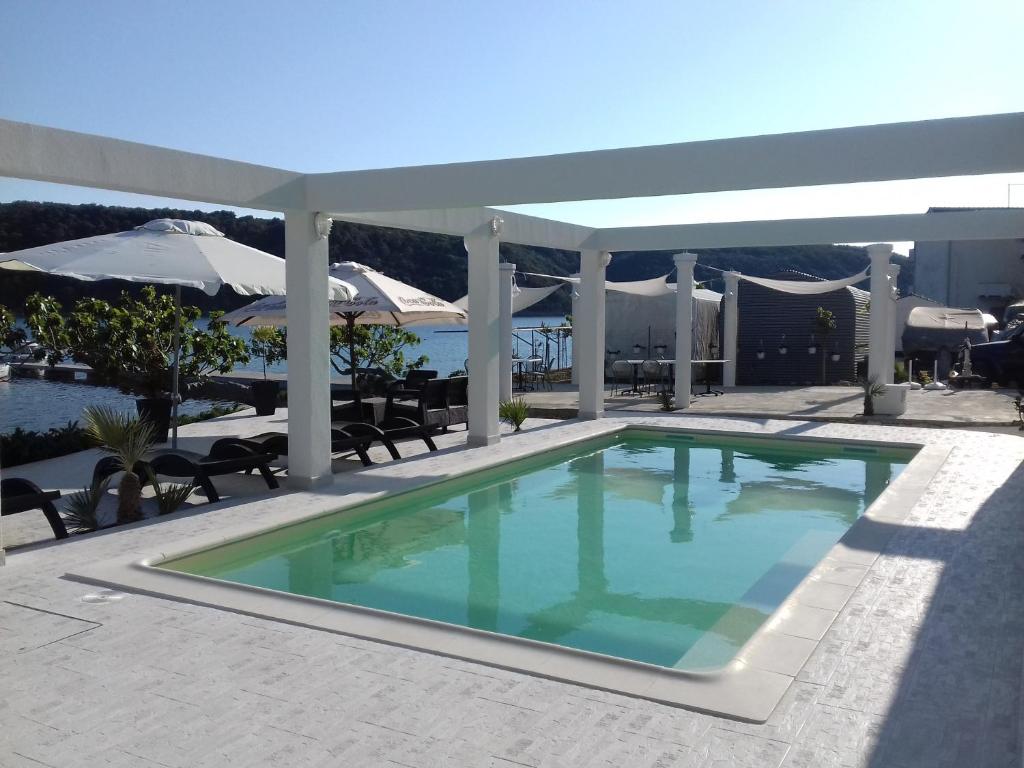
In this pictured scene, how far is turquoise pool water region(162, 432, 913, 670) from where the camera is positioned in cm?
593

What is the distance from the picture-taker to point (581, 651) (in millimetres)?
4547

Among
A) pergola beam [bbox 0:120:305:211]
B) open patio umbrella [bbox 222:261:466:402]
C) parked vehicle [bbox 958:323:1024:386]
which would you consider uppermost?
pergola beam [bbox 0:120:305:211]

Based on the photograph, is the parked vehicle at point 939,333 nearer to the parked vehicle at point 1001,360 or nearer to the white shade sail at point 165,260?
the parked vehicle at point 1001,360

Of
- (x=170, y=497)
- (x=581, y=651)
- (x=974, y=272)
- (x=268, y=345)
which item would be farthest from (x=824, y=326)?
A: (x=974, y=272)

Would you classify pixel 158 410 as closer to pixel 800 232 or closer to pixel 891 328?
pixel 800 232

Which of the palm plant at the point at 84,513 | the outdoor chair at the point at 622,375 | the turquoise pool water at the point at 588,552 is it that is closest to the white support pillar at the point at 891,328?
the turquoise pool water at the point at 588,552

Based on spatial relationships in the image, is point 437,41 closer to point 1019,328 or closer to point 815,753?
point 815,753

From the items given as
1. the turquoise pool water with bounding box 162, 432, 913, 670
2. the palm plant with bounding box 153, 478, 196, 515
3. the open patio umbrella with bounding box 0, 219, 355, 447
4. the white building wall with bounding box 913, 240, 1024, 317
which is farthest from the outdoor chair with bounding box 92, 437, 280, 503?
Result: the white building wall with bounding box 913, 240, 1024, 317

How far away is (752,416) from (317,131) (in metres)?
8.76

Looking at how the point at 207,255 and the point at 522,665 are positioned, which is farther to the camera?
the point at 207,255

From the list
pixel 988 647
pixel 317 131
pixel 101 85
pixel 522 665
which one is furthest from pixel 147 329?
pixel 988 647

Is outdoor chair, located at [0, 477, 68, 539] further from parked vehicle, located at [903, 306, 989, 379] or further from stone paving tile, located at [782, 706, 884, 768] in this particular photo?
parked vehicle, located at [903, 306, 989, 379]

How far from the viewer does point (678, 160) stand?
24.9ft

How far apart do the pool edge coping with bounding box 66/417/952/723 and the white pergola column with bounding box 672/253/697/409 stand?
8.55 metres
